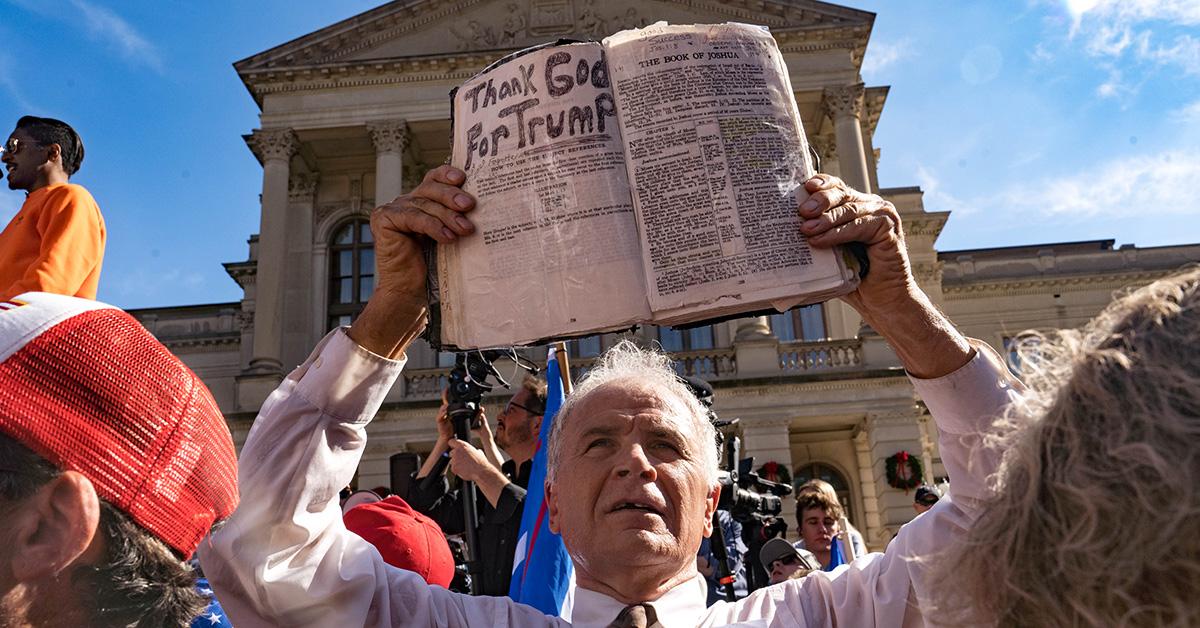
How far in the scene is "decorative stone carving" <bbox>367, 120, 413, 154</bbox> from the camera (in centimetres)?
2370

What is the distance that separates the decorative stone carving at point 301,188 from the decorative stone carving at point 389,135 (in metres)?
2.89

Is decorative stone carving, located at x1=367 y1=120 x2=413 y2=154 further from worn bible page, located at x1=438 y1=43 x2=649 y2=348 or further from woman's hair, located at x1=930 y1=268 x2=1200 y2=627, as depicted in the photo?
woman's hair, located at x1=930 y1=268 x2=1200 y2=627

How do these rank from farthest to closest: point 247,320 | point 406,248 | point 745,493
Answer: point 247,320 < point 745,493 < point 406,248

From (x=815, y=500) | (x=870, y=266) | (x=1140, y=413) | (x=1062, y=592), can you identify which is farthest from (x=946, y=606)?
(x=815, y=500)

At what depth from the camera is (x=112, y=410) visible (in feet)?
3.82

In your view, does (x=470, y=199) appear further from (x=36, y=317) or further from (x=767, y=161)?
(x=36, y=317)

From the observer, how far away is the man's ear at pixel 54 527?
3.62 feet

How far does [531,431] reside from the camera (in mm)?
4445

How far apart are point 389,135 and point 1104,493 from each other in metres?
24.2

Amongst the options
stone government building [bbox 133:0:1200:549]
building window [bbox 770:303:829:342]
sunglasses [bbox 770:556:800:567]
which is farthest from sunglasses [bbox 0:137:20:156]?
building window [bbox 770:303:829:342]

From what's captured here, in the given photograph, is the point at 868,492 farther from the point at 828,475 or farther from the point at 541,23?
the point at 541,23

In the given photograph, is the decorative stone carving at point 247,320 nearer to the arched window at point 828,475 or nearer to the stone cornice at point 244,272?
the stone cornice at point 244,272

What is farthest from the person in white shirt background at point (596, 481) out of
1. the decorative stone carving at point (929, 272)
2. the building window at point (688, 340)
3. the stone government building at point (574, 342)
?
the decorative stone carving at point (929, 272)

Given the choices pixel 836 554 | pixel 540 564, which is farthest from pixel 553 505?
pixel 836 554
